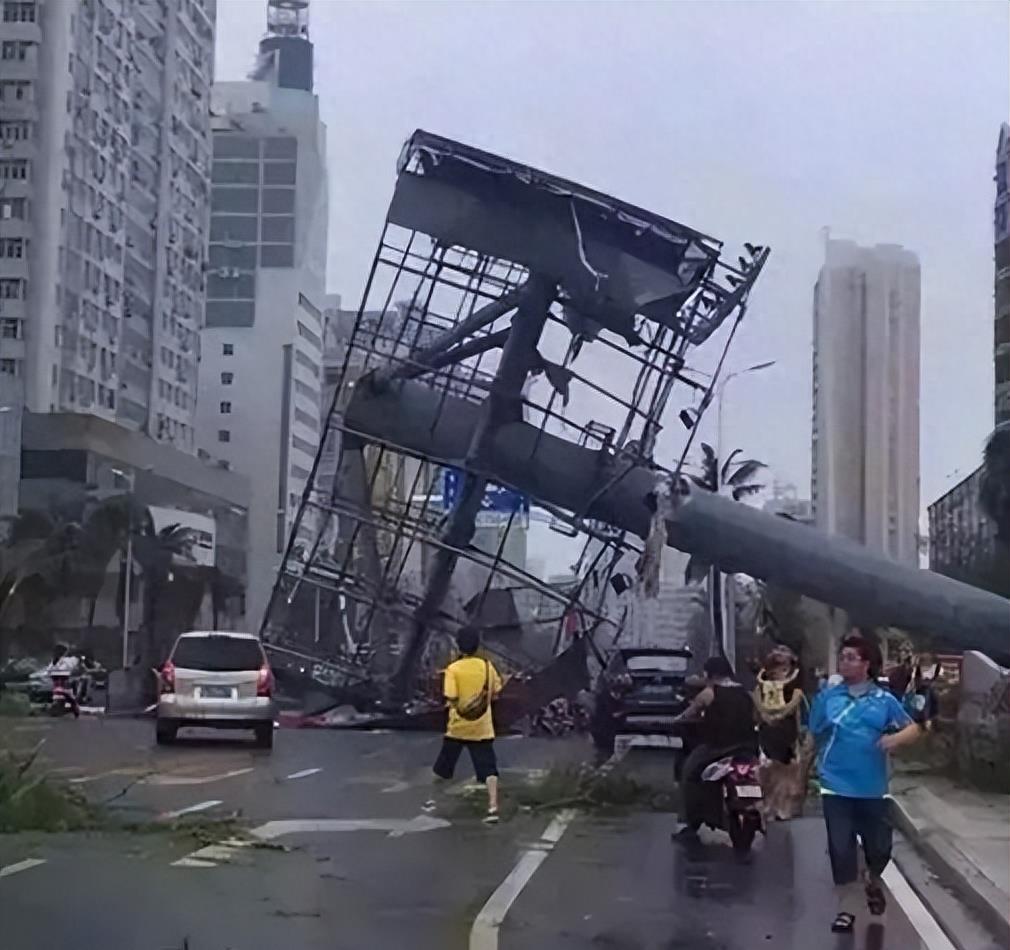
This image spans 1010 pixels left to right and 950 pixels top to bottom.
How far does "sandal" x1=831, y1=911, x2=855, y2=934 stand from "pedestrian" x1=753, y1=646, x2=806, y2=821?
0.50 meters

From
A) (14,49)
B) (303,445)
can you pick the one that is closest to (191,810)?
(303,445)

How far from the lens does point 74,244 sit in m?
7.66

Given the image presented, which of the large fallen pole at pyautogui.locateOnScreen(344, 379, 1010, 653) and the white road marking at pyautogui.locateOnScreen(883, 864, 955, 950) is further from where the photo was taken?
the white road marking at pyautogui.locateOnScreen(883, 864, 955, 950)

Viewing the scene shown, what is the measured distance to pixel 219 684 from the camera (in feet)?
24.6

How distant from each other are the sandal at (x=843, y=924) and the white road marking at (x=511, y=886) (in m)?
1.07

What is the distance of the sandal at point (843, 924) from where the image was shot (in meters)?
7.58

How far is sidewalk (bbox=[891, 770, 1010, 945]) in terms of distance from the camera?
28.6ft

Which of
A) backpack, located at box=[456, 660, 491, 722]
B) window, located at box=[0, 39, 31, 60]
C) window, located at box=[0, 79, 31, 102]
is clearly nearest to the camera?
backpack, located at box=[456, 660, 491, 722]

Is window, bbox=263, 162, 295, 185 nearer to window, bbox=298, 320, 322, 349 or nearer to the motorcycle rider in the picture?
window, bbox=298, 320, 322, 349

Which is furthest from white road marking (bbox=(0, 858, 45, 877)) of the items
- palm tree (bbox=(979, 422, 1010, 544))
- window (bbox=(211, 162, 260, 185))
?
palm tree (bbox=(979, 422, 1010, 544))

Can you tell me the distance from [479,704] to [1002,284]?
8.07 ft

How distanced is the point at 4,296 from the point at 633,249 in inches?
92.2

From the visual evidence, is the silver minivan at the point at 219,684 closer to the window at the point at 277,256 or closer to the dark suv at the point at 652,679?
the dark suv at the point at 652,679

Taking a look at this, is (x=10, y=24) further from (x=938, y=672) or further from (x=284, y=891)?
(x=938, y=672)
